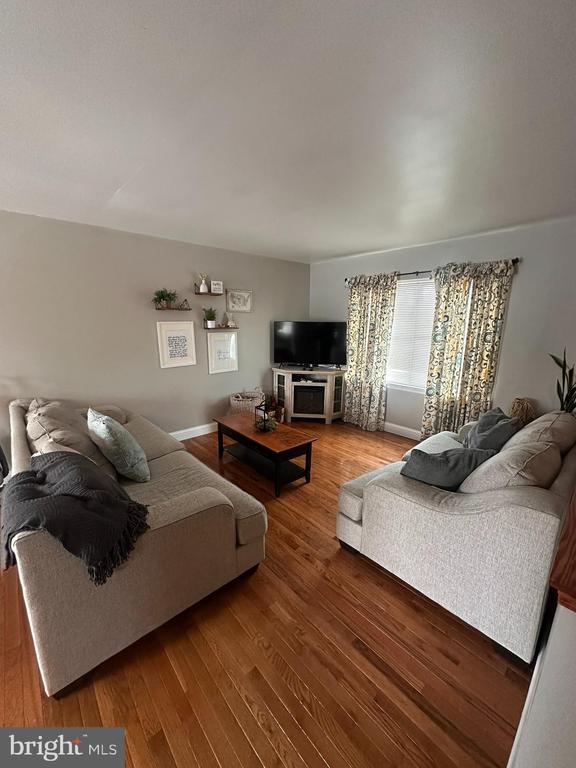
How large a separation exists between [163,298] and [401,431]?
3452mm

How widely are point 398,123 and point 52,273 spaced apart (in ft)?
10.00

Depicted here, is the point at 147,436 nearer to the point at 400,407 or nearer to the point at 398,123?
the point at 398,123

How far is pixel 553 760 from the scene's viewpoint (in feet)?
2.15

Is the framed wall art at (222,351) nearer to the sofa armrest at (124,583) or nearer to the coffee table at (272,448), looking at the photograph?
the coffee table at (272,448)

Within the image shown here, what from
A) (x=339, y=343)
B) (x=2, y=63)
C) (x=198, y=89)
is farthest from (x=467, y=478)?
(x=339, y=343)

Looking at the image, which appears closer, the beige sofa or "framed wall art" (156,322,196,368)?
the beige sofa

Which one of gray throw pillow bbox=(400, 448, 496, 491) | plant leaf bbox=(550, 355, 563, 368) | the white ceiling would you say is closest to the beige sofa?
gray throw pillow bbox=(400, 448, 496, 491)

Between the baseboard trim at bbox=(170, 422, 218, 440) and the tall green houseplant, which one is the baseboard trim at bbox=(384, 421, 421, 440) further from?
the baseboard trim at bbox=(170, 422, 218, 440)

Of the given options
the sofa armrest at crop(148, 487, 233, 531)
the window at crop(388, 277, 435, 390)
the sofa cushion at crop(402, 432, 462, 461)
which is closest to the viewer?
the sofa armrest at crop(148, 487, 233, 531)

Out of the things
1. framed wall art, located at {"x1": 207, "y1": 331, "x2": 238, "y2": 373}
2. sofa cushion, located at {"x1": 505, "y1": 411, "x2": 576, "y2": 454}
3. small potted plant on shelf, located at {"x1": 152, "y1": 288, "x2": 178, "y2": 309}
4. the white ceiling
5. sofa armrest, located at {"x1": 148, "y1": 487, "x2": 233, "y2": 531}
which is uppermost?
the white ceiling

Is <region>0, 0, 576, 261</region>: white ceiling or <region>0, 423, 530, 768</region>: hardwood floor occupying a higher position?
<region>0, 0, 576, 261</region>: white ceiling

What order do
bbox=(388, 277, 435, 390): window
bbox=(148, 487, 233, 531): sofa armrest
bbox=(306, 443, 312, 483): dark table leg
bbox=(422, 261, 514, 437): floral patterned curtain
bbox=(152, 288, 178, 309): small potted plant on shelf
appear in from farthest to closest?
bbox=(388, 277, 435, 390): window → bbox=(152, 288, 178, 309): small potted plant on shelf → bbox=(422, 261, 514, 437): floral patterned curtain → bbox=(306, 443, 312, 483): dark table leg → bbox=(148, 487, 233, 531): sofa armrest

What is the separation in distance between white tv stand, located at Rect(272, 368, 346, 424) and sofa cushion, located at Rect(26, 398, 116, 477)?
2647 mm

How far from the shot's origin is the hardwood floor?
3.55 ft
